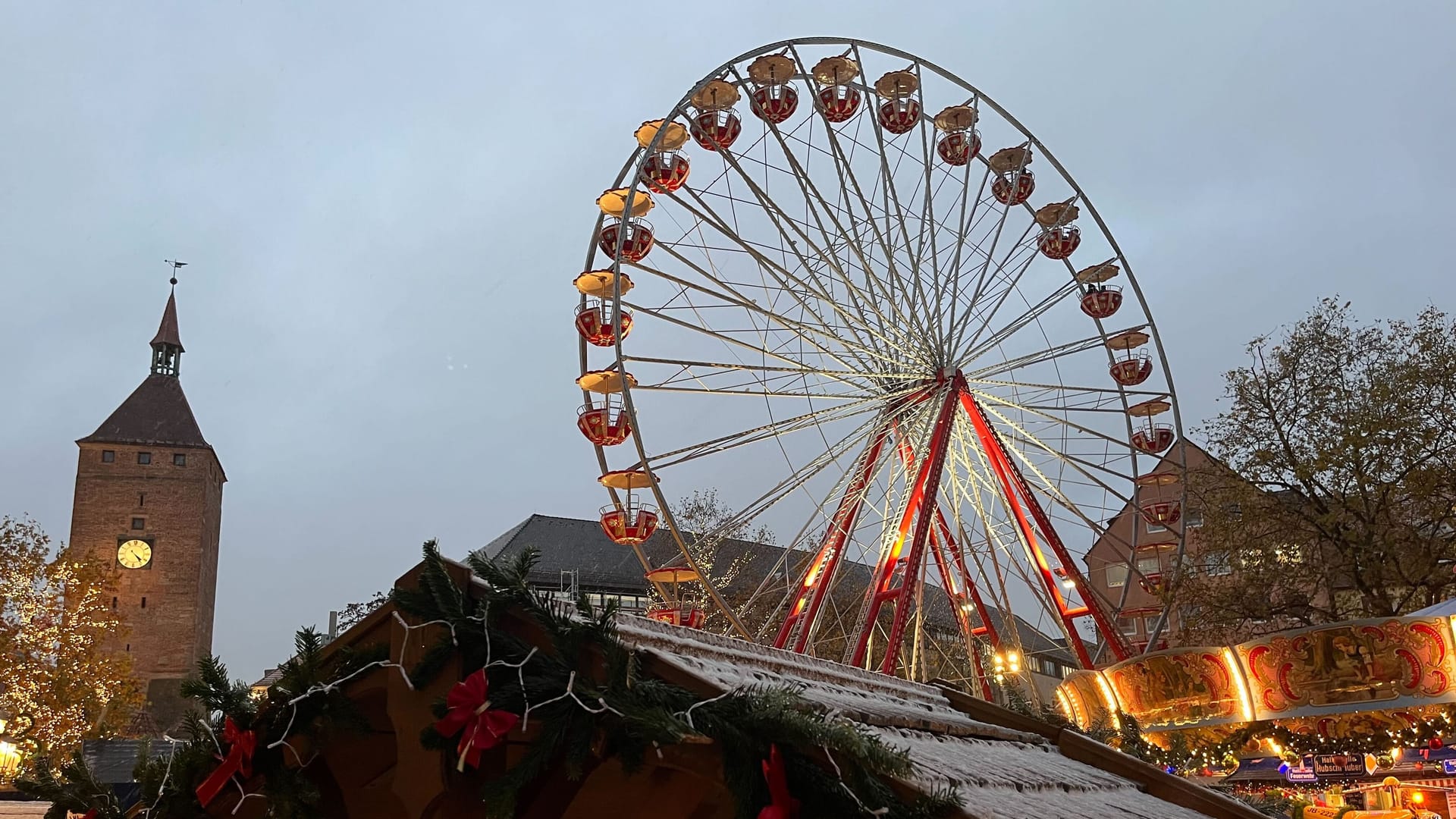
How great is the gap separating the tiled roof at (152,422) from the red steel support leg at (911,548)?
50.6 m

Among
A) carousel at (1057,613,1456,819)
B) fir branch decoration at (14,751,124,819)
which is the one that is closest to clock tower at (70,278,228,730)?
carousel at (1057,613,1456,819)

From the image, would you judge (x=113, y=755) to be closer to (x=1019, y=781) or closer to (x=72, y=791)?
(x=72, y=791)

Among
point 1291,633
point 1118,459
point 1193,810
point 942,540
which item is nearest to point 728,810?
point 1193,810

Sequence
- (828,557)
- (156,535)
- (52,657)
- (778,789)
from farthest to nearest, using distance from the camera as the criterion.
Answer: (156,535)
(52,657)
(828,557)
(778,789)

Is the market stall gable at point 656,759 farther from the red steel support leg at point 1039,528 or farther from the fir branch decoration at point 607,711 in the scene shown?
the red steel support leg at point 1039,528

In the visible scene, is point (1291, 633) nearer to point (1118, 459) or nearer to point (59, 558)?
point (1118, 459)

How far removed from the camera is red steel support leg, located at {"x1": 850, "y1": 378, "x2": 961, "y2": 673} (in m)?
15.0

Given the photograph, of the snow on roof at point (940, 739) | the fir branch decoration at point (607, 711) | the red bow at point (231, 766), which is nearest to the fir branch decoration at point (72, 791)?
the red bow at point (231, 766)

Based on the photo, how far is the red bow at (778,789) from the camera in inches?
65.0

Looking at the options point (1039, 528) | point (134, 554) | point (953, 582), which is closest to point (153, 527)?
point (134, 554)

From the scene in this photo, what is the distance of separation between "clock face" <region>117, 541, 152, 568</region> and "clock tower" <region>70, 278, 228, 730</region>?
0.12 ft

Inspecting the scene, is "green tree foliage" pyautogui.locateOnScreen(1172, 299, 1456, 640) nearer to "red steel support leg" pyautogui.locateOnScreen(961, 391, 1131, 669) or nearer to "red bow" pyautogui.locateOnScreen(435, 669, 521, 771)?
"red steel support leg" pyautogui.locateOnScreen(961, 391, 1131, 669)

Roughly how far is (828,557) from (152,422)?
52.0 meters

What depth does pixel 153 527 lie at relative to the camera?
186ft
